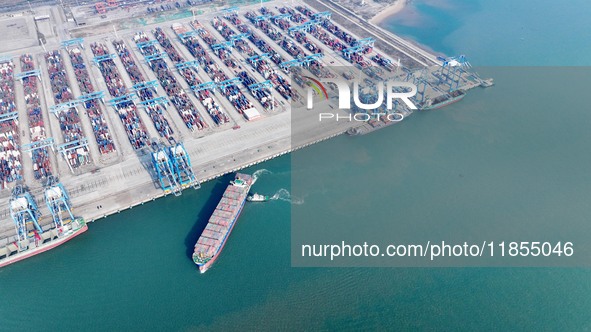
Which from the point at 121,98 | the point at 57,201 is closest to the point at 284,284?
the point at 57,201

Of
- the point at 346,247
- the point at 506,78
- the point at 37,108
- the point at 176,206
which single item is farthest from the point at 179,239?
the point at 506,78

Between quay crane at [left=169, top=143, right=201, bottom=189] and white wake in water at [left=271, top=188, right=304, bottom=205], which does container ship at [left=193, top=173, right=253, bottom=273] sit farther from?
quay crane at [left=169, top=143, right=201, bottom=189]

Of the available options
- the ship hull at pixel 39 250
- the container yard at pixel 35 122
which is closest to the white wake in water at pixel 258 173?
the ship hull at pixel 39 250

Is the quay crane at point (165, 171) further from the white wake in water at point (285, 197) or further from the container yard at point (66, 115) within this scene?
the white wake in water at point (285, 197)

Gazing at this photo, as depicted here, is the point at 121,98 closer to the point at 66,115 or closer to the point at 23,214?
the point at 66,115

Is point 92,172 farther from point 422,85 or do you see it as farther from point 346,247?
point 422,85
